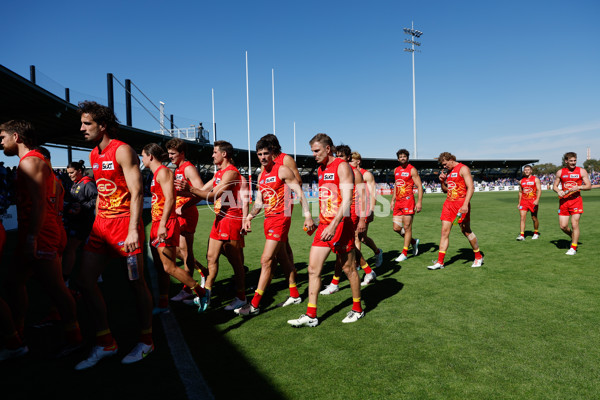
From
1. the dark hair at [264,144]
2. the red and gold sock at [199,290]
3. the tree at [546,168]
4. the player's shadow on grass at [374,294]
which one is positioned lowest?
the player's shadow on grass at [374,294]

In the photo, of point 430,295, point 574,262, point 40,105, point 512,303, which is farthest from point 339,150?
point 40,105

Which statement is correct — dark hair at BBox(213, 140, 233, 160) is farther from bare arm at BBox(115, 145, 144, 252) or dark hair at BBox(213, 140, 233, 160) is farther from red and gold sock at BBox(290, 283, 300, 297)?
red and gold sock at BBox(290, 283, 300, 297)

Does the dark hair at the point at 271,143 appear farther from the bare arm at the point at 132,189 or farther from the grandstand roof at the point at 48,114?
the grandstand roof at the point at 48,114

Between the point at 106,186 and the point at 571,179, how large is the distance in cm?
902

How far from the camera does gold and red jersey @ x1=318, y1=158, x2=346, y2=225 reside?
4.27m

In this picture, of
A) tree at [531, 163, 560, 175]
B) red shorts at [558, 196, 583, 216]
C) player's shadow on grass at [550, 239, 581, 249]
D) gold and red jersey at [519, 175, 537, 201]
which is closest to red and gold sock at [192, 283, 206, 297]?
red shorts at [558, 196, 583, 216]

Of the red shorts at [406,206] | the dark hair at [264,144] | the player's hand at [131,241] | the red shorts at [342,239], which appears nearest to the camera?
the player's hand at [131,241]

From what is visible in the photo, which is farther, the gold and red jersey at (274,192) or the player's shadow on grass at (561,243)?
the player's shadow on grass at (561,243)

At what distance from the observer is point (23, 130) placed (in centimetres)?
332

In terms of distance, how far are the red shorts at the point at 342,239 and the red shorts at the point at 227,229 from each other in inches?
49.7

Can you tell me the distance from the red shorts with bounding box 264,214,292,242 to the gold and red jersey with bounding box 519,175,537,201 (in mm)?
9330

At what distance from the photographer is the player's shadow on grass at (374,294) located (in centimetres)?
471

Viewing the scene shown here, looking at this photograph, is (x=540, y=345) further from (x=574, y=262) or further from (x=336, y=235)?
(x=574, y=262)

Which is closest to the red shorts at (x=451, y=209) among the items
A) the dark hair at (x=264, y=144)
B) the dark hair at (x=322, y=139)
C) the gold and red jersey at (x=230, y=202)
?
the dark hair at (x=322, y=139)
